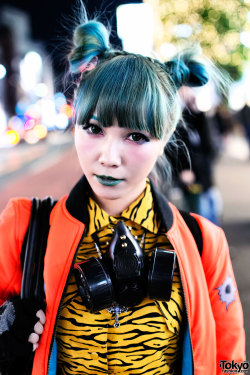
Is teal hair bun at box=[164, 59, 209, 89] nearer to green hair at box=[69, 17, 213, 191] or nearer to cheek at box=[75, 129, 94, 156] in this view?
green hair at box=[69, 17, 213, 191]

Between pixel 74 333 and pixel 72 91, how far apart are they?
83 cm

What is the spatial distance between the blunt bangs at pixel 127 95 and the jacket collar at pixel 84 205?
241mm

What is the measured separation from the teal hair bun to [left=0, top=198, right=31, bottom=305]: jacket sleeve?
666 millimetres

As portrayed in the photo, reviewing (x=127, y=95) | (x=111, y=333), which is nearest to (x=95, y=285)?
(x=111, y=333)

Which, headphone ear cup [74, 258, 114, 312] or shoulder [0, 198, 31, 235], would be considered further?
shoulder [0, 198, 31, 235]

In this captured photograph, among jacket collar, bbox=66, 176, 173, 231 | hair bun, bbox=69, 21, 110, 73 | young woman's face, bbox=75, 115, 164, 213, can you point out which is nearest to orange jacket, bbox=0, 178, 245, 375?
jacket collar, bbox=66, 176, 173, 231

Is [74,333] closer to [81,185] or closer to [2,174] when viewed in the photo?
[81,185]

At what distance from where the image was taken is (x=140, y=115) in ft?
3.72

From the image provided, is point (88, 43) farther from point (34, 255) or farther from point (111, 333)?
point (111, 333)

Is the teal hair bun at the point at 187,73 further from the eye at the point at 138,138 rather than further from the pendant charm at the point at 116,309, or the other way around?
the pendant charm at the point at 116,309

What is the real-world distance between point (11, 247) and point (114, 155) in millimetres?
434

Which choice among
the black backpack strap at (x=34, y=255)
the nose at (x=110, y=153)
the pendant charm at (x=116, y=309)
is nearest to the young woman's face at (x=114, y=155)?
the nose at (x=110, y=153)

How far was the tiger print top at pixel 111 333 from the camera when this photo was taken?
3.93ft

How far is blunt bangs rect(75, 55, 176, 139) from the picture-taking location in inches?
44.3
